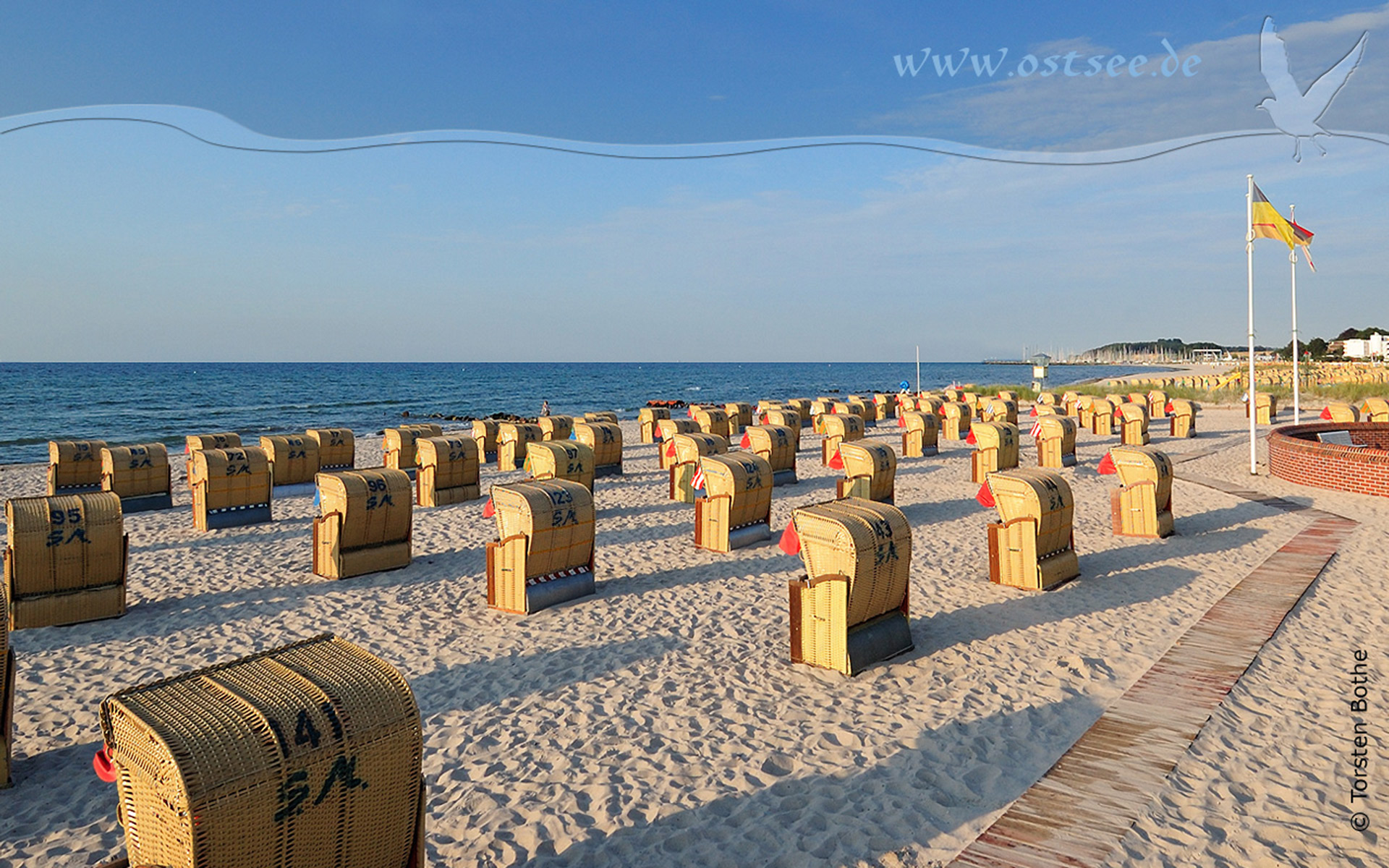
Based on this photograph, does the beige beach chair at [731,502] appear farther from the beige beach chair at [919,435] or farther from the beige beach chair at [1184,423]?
the beige beach chair at [1184,423]

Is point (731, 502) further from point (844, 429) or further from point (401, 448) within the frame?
point (401, 448)

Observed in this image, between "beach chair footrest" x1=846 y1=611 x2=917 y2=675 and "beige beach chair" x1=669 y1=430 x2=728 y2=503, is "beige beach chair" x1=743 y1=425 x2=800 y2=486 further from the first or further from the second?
"beach chair footrest" x1=846 y1=611 x2=917 y2=675

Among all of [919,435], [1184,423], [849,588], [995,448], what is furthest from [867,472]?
[1184,423]

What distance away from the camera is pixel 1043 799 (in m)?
5.51

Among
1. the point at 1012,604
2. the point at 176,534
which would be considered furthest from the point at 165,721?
the point at 176,534

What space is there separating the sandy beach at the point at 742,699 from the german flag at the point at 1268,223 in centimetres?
743

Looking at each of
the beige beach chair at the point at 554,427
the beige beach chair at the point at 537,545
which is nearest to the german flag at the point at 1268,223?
the beige beach chair at the point at 537,545

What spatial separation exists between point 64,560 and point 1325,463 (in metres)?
22.3

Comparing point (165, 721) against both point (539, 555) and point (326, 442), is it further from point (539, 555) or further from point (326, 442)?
point (326, 442)

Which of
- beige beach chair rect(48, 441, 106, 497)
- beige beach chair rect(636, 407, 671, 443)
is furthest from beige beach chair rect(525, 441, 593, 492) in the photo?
beige beach chair rect(636, 407, 671, 443)

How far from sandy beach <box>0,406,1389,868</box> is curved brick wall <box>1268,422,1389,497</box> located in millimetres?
3111

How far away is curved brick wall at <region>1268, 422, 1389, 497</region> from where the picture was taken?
53.2ft

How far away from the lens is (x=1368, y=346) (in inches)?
3807

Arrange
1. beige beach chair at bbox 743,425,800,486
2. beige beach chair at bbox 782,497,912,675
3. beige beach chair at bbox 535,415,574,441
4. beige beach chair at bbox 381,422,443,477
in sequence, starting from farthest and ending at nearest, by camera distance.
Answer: beige beach chair at bbox 535,415,574,441 < beige beach chair at bbox 381,422,443,477 < beige beach chair at bbox 743,425,800,486 < beige beach chair at bbox 782,497,912,675
